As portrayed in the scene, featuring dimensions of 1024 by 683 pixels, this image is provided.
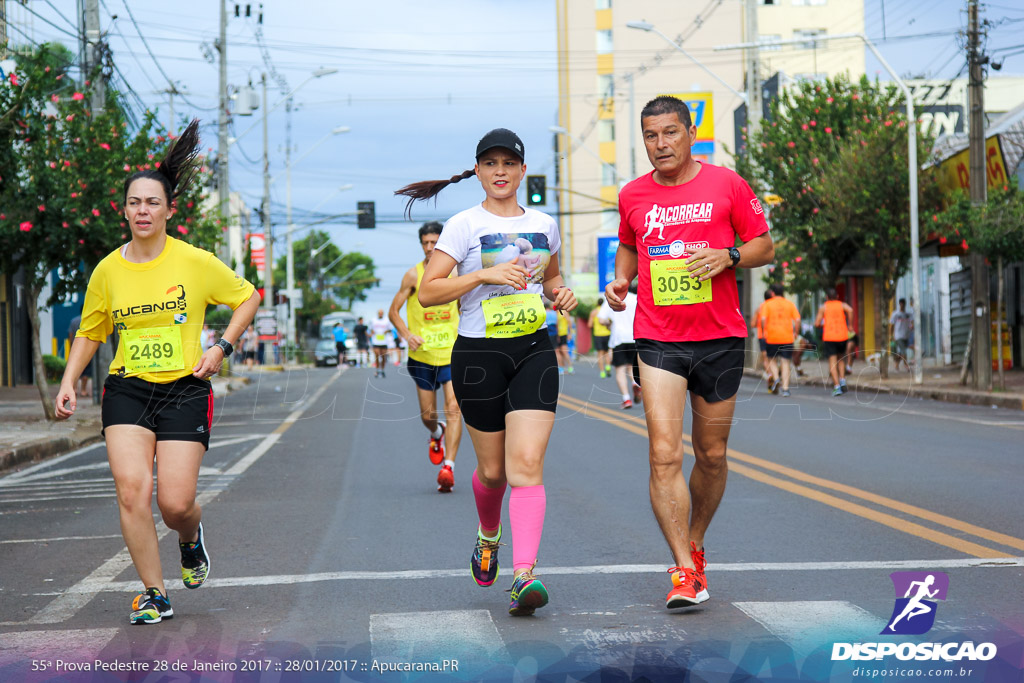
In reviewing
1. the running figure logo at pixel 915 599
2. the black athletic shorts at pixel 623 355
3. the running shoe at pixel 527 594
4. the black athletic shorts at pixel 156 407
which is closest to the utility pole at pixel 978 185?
the black athletic shorts at pixel 623 355

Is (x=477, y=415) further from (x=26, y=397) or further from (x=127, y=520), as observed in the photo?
(x=26, y=397)

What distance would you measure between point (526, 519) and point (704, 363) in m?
1.07

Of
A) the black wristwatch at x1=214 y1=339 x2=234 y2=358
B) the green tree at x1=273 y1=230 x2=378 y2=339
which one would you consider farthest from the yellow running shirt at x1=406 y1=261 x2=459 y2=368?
the green tree at x1=273 y1=230 x2=378 y2=339

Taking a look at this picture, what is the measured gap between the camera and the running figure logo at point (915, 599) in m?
5.01

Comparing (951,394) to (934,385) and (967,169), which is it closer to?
(934,385)

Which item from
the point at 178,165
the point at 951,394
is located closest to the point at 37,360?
the point at 178,165

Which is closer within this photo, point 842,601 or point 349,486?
point 842,601

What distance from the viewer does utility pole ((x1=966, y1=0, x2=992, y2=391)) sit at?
21750mm

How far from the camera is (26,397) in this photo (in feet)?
85.2

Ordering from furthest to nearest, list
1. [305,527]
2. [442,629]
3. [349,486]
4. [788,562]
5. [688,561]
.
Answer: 1. [349,486]
2. [305,527]
3. [788,562]
4. [688,561]
5. [442,629]

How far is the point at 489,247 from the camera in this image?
5.63 m

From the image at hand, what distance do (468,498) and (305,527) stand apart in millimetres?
1664

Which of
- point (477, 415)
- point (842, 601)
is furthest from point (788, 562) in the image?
point (477, 415)

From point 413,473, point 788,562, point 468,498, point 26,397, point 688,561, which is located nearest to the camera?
point 688,561
